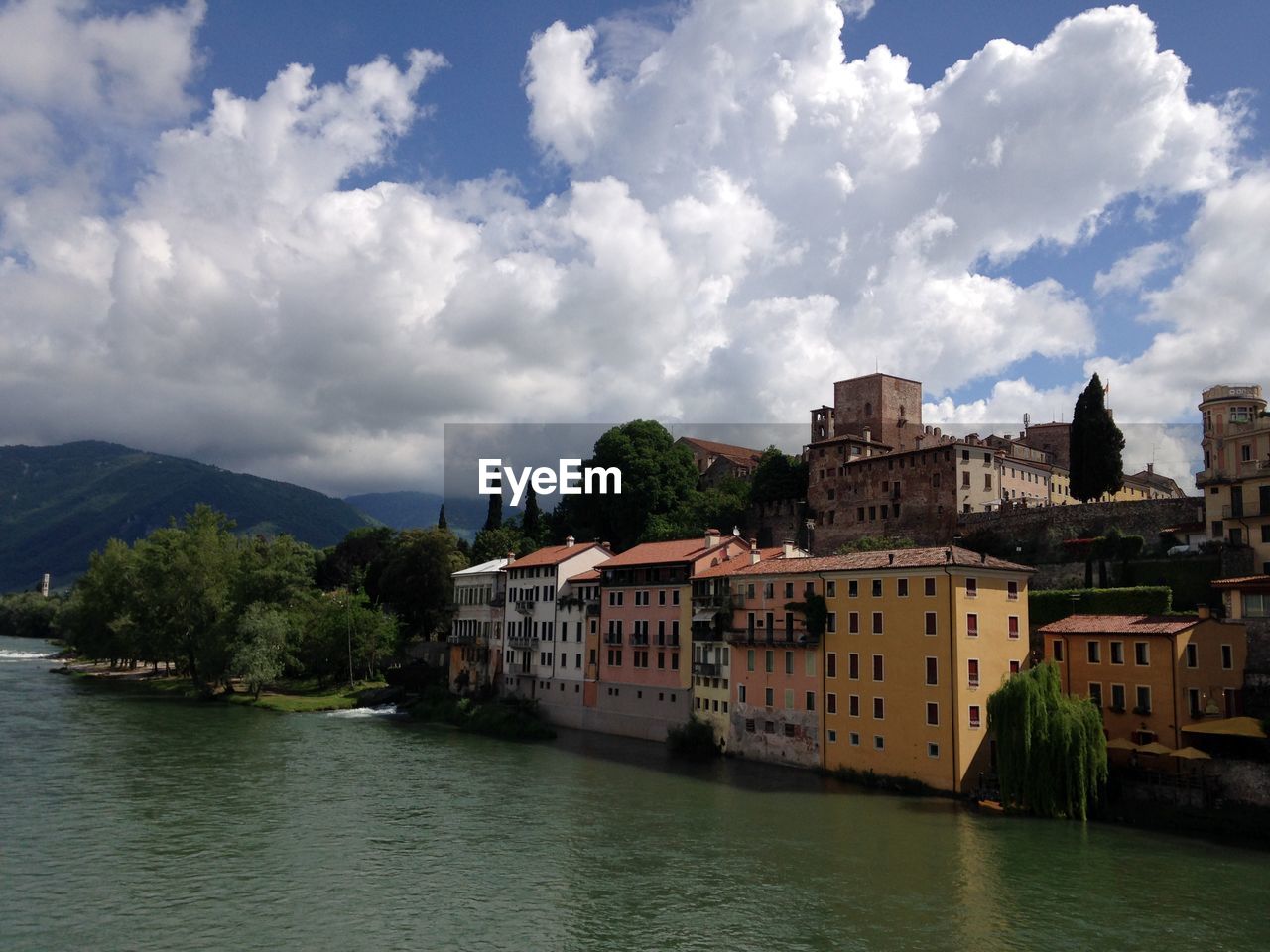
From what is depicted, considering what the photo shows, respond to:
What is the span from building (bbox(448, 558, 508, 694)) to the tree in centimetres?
4386

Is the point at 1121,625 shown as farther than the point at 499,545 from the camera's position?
No

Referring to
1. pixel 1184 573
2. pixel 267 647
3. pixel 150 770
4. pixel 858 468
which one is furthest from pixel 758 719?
pixel 267 647

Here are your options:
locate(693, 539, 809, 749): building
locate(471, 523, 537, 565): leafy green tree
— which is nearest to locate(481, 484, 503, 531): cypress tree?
locate(471, 523, 537, 565): leafy green tree

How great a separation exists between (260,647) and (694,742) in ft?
133

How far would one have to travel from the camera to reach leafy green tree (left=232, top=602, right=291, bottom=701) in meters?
76.1

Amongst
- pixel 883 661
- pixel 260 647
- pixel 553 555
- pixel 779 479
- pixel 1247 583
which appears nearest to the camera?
pixel 1247 583

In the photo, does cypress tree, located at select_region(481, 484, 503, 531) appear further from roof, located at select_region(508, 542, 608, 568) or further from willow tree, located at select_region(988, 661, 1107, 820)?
willow tree, located at select_region(988, 661, 1107, 820)

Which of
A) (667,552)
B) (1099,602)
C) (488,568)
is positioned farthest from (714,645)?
(488,568)

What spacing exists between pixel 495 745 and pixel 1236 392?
60374 millimetres

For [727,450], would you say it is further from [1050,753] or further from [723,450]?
[1050,753]

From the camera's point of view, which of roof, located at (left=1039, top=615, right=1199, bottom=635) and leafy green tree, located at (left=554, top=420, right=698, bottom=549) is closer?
roof, located at (left=1039, top=615, right=1199, bottom=635)

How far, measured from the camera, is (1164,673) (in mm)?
39562

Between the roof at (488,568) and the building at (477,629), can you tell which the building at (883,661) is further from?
the roof at (488,568)

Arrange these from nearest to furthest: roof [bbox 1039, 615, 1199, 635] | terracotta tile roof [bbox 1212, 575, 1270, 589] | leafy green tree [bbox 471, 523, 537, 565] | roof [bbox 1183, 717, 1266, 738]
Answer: roof [bbox 1183, 717, 1266, 738] → roof [bbox 1039, 615, 1199, 635] → terracotta tile roof [bbox 1212, 575, 1270, 589] → leafy green tree [bbox 471, 523, 537, 565]
